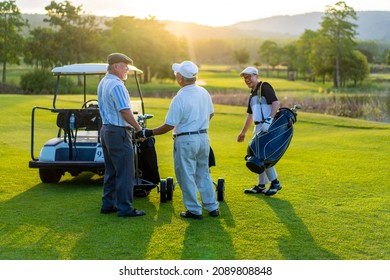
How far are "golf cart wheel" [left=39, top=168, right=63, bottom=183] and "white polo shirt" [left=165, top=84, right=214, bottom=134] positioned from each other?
3.98 meters

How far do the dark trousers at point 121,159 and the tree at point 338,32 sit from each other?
274ft

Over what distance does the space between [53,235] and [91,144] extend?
11.2 ft

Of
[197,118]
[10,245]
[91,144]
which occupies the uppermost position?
[197,118]

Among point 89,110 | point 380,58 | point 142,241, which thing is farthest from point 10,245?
point 380,58

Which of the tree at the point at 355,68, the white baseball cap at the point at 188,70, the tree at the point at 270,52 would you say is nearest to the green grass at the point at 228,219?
the white baseball cap at the point at 188,70

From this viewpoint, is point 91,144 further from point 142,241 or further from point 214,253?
point 214,253

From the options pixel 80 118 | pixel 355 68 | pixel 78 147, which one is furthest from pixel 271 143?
pixel 355 68

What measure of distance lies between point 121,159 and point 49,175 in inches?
135

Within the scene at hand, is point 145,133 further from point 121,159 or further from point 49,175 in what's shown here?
point 49,175

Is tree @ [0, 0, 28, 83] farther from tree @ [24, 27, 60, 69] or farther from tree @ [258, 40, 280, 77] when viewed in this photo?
tree @ [258, 40, 280, 77]

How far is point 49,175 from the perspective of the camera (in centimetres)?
1046

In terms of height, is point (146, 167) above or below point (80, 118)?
below

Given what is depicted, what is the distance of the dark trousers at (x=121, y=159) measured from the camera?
24.3 feet

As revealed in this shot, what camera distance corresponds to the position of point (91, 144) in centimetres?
993
